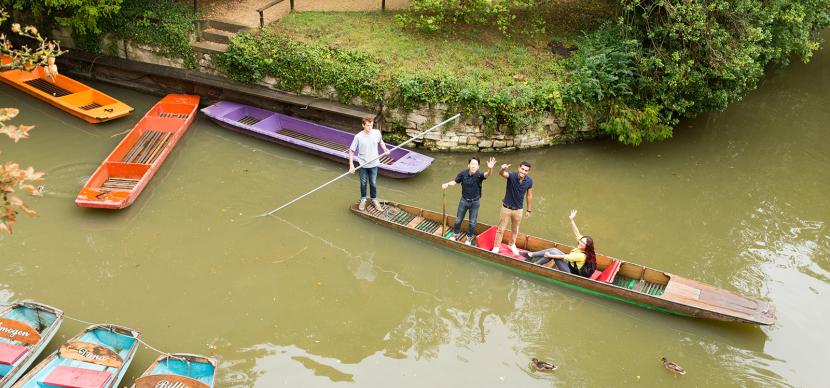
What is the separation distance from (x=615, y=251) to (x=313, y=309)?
5330 millimetres

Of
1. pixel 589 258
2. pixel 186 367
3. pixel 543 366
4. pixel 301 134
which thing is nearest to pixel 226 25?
pixel 301 134

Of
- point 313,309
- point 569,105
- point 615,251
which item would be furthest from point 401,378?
point 569,105

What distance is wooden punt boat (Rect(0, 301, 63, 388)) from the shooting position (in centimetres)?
766

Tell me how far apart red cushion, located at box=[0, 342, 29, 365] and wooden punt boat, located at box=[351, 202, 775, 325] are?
547 cm

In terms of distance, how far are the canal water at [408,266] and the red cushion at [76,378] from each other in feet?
2.16

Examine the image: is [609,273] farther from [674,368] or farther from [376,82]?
[376,82]

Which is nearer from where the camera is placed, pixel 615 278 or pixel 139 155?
pixel 615 278

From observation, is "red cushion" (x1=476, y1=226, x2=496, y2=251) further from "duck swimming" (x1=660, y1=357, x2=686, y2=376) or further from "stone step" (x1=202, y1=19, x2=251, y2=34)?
"stone step" (x1=202, y1=19, x2=251, y2=34)

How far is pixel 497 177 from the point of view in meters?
13.0

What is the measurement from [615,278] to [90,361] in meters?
7.70

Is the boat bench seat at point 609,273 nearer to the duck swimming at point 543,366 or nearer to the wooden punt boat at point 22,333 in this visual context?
the duck swimming at point 543,366

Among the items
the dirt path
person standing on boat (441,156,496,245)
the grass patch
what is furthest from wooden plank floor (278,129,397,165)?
person standing on boat (441,156,496,245)

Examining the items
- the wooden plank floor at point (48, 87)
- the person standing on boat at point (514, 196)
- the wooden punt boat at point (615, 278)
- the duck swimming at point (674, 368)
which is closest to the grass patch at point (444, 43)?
the wooden punt boat at point (615, 278)

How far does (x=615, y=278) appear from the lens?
33.1 ft
